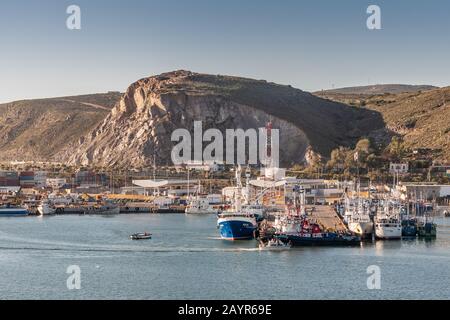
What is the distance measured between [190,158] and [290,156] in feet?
28.1

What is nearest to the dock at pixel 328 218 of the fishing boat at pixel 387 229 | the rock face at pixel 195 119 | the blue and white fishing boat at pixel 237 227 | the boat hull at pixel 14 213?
the fishing boat at pixel 387 229

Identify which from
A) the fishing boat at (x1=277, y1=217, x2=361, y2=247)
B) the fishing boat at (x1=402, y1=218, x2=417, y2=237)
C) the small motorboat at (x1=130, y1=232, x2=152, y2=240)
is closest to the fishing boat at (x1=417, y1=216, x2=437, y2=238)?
the fishing boat at (x1=402, y1=218, x2=417, y2=237)

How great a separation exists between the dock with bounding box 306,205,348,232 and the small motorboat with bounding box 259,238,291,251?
4284mm

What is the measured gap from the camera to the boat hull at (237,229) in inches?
1388

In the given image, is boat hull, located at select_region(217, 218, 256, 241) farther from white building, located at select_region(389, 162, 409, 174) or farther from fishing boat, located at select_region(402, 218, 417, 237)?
white building, located at select_region(389, 162, 409, 174)

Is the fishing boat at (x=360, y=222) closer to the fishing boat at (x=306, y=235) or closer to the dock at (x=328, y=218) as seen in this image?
the dock at (x=328, y=218)

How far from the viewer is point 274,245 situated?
31.3 m

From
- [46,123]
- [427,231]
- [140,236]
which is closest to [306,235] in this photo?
[427,231]

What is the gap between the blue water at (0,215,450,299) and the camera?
72.5 ft

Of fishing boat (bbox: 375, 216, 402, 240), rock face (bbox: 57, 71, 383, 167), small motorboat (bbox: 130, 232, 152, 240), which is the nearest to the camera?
small motorboat (bbox: 130, 232, 152, 240)

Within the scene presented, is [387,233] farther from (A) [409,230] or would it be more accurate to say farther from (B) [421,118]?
(B) [421,118]

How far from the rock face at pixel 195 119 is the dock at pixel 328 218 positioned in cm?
2872
